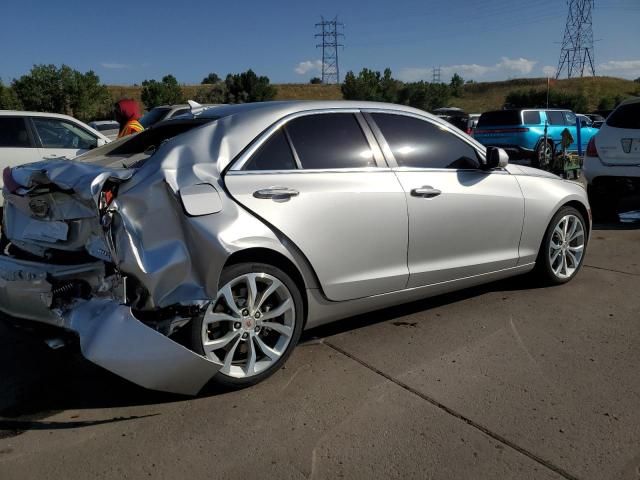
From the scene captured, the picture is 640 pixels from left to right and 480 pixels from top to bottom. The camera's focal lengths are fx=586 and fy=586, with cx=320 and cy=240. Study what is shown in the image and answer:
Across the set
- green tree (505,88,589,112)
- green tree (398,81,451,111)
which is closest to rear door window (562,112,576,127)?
green tree (505,88,589,112)

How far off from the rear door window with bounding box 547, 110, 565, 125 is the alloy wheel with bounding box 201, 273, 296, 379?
15825 millimetres

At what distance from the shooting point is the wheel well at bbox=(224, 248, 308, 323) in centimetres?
326

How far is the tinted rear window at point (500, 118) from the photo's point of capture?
16.7 m

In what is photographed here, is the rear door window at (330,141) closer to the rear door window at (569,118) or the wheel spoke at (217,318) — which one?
the wheel spoke at (217,318)

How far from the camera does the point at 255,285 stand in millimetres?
3297

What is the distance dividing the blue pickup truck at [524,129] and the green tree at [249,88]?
135 feet

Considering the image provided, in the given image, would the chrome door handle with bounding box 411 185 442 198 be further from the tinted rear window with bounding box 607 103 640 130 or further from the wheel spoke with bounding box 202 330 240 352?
the tinted rear window with bounding box 607 103 640 130

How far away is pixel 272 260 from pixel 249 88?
56035mm

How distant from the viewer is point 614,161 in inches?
318

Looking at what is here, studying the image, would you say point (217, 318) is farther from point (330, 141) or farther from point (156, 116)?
point (156, 116)

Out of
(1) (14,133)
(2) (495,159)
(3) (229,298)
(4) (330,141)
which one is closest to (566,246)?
(2) (495,159)

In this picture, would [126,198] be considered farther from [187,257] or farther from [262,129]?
[262,129]

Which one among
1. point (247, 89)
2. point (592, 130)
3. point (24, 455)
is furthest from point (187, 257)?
point (247, 89)

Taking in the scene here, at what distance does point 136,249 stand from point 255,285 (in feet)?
2.27
